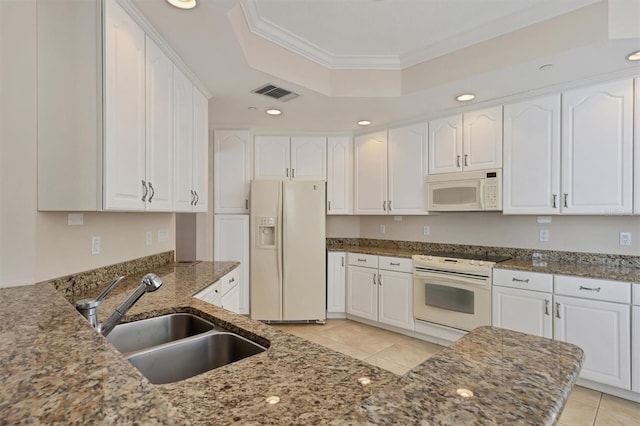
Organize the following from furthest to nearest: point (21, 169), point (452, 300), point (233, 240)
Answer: point (233, 240) < point (452, 300) < point (21, 169)

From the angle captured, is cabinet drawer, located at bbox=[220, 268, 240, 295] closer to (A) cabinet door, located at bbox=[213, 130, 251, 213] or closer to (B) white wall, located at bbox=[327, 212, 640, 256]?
(A) cabinet door, located at bbox=[213, 130, 251, 213]

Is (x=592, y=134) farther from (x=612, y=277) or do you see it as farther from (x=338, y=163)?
(x=338, y=163)

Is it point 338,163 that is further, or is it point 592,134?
point 338,163

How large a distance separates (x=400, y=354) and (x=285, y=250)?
5.49ft

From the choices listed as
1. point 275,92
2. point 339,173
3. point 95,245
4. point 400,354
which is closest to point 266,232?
point 339,173

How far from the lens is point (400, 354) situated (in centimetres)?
306

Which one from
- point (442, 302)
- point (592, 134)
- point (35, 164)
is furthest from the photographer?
point (442, 302)

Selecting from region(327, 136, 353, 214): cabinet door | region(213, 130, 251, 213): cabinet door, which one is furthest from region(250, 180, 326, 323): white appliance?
region(327, 136, 353, 214): cabinet door

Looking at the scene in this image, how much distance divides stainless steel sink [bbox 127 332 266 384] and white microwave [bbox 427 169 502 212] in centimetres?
268

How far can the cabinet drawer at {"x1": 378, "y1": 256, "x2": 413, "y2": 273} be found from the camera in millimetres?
3422

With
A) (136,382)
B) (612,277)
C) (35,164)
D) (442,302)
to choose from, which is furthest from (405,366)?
(35,164)

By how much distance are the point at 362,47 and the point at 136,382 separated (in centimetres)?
279

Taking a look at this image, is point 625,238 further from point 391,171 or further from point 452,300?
point 391,171

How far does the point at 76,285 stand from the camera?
170 centimetres
